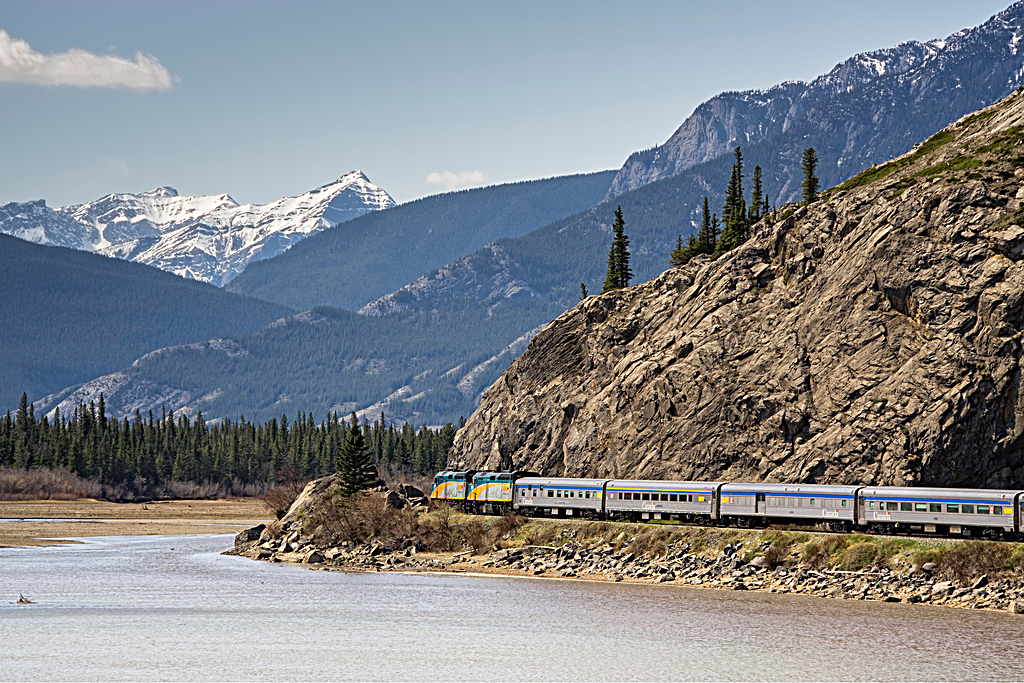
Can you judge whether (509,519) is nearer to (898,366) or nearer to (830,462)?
(830,462)

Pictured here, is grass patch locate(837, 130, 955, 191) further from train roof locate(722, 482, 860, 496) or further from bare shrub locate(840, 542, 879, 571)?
bare shrub locate(840, 542, 879, 571)

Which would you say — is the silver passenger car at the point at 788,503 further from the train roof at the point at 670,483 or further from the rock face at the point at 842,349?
the rock face at the point at 842,349

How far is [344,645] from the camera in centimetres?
5672

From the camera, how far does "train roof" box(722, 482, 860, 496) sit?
7881 cm

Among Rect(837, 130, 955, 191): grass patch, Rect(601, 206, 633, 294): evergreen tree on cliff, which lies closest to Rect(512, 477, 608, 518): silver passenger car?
Rect(837, 130, 955, 191): grass patch

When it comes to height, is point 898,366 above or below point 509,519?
above

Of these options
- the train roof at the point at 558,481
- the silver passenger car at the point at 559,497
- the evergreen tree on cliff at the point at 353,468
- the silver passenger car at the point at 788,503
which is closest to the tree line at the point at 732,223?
the train roof at the point at 558,481

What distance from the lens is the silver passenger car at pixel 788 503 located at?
78.4m

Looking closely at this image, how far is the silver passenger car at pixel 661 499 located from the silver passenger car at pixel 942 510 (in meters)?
12.8

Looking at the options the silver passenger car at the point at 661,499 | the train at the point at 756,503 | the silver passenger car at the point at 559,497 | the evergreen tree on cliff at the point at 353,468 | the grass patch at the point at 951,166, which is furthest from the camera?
the evergreen tree on cliff at the point at 353,468

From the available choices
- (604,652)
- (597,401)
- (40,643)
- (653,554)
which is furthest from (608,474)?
(40,643)

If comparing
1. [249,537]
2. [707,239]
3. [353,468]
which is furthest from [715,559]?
[707,239]

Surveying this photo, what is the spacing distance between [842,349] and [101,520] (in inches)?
4341

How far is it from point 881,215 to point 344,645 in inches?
2533
